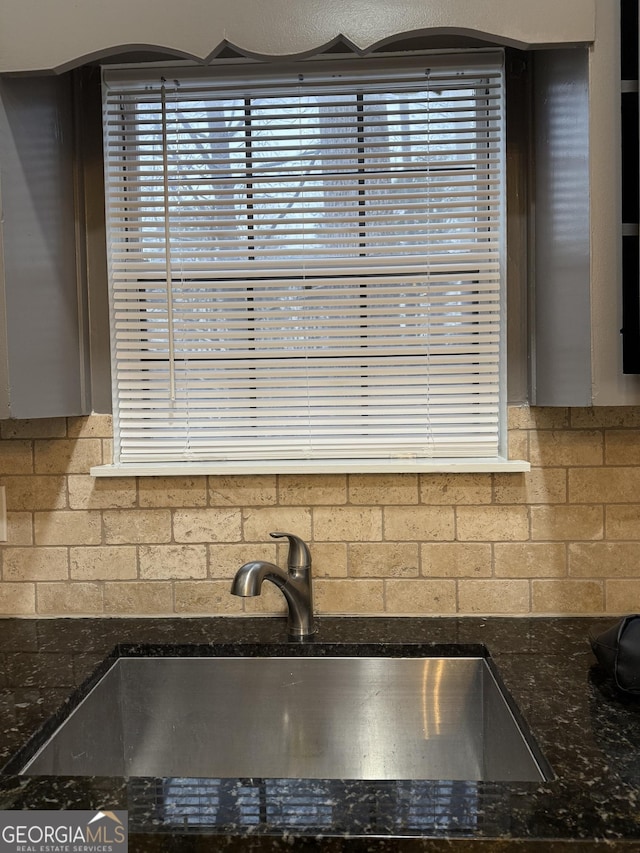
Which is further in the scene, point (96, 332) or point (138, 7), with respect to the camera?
point (96, 332)

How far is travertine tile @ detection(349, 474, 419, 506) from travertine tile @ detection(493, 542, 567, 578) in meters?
0.24

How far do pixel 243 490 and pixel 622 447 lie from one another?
0.90m

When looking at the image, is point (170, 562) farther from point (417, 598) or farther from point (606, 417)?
point (606, 417)

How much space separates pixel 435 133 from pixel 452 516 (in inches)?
35.7

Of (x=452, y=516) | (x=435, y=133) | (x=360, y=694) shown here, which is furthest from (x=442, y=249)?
(x=360, y=694)

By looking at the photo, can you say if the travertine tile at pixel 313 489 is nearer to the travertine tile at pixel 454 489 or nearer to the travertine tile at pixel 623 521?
the travertine tile at pixel 454 489

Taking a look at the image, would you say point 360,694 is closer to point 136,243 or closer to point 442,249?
point 442,249

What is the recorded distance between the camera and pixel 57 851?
953 millimetres

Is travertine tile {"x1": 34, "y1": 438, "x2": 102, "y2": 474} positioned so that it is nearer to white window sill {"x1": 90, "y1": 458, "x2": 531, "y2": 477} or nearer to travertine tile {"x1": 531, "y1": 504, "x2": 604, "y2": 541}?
white window sill {"x1": 90, "y1": 458, "x2": 531, "y2": 477}

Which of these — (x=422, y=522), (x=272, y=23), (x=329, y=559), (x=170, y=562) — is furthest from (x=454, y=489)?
(x=272, y=23)

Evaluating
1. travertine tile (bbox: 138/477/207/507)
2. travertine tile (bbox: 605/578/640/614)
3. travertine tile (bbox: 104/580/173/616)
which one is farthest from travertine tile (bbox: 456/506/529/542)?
travertine tile (bbox: 104/580/173/616)

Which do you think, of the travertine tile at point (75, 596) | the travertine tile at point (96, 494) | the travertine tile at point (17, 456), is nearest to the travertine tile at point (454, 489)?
the travertine tile at point (96, 494)

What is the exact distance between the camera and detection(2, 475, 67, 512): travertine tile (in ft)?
5.70

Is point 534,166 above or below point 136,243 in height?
above
